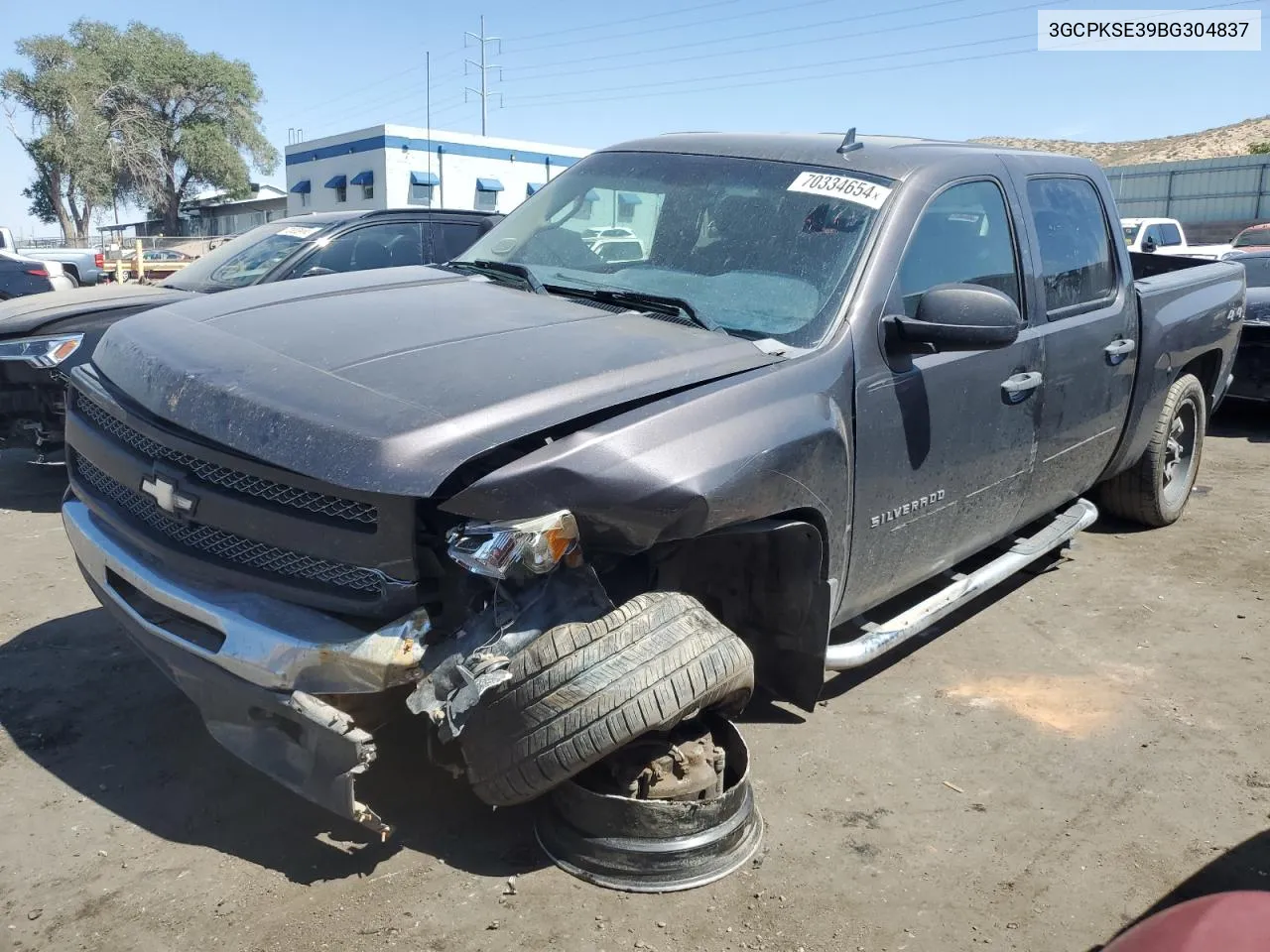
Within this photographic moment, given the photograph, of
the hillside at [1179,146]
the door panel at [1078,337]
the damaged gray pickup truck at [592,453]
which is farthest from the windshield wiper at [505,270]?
the hillside at [1179,146]

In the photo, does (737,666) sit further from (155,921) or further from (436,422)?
(155,921)

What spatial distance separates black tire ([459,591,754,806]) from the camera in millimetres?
2445

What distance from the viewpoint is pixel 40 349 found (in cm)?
594

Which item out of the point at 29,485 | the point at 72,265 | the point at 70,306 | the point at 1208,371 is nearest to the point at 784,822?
the point at 1208,371

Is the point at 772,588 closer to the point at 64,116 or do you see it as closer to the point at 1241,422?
the point at 1241,422

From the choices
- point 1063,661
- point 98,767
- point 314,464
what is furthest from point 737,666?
point 1063,661

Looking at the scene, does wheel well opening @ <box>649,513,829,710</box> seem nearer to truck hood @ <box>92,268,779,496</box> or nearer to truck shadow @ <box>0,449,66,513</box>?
truck hood @ <box>92,268,779,496</box>

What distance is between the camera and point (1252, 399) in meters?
8.98

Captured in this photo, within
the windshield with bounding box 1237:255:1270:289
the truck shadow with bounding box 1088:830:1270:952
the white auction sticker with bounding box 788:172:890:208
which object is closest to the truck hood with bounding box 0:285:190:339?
the white auction sticker with bounding box 788:172:890:208

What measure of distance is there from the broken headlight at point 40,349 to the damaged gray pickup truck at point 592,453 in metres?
2.88

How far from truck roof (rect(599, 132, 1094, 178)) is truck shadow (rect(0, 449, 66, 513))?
13.5ft

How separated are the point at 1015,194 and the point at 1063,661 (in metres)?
1.89

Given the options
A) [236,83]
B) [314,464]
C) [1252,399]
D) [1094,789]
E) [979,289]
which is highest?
[236,83]

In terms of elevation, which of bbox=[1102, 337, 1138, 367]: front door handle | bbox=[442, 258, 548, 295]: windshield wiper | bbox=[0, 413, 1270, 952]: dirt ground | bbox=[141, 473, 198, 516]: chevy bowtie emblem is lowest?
bbox=[0, 413, 1270, 952]: dirt ground
